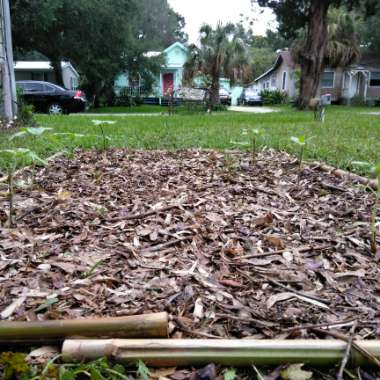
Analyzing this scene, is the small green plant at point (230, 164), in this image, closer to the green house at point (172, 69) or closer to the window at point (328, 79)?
the green house at point (172, 69)

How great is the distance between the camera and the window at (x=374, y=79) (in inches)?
1011

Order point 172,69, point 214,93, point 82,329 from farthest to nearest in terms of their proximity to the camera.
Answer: point 172,69 < point 214,93 < point 82,329

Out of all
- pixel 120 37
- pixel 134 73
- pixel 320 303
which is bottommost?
pixel 320 303

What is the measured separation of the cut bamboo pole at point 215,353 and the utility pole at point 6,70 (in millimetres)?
7527

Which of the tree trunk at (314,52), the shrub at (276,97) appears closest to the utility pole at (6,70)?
the tree trunk at (314,52)

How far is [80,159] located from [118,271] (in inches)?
107

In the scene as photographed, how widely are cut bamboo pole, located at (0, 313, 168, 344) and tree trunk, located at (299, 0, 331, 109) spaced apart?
17.3m

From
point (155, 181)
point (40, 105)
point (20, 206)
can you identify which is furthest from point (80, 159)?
point (40, 105)

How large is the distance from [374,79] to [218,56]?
43.0 feet

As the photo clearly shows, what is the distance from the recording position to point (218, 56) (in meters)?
18.2

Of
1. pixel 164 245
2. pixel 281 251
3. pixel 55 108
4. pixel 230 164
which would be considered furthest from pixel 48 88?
pixel 281 251

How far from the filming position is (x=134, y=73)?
22.1m

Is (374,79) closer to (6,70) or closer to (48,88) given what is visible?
(48,88)

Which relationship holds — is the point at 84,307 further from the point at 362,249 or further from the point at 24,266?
the point at 362,249
